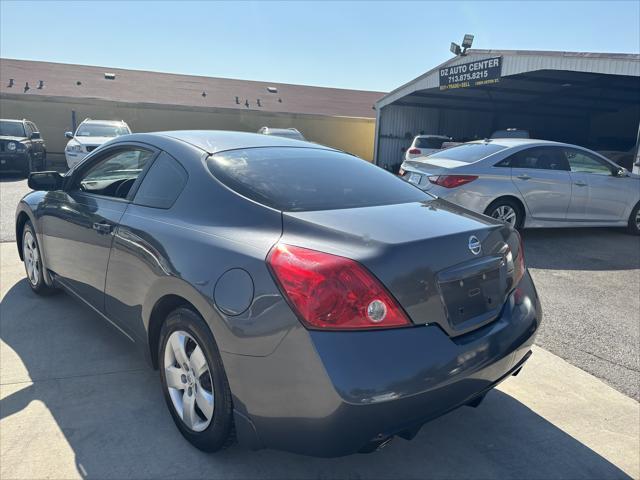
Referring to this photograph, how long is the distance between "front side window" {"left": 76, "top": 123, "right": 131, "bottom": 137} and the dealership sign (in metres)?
10.2

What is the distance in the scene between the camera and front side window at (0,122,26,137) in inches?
565

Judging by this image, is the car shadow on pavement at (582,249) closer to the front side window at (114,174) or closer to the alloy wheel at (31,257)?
the front side window at (114,174)

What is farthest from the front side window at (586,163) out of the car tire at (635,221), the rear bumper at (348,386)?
the rear bumper at (348,386)

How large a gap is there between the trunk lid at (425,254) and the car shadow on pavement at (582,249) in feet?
13.7

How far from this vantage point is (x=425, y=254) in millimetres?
2061

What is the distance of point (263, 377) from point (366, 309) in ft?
1.67

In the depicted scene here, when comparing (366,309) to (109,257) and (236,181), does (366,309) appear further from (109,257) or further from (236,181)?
(109,257)

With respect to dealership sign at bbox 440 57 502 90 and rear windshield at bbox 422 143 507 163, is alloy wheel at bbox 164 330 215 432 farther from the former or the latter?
dealership sign at bbox 440 57 502 90

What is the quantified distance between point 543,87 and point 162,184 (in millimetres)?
19400

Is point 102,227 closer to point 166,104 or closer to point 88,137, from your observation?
point 88,137

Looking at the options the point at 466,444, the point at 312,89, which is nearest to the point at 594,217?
the point at 466,444

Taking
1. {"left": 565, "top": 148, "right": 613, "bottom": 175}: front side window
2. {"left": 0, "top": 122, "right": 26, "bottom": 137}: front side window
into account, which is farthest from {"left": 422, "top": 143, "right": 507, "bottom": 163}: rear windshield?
{"left": 0, "top": 122, "right": 26, "bottom": 137}: front side window

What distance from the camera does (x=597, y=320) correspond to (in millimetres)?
4445

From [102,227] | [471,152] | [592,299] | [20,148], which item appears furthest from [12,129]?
[592,299]
